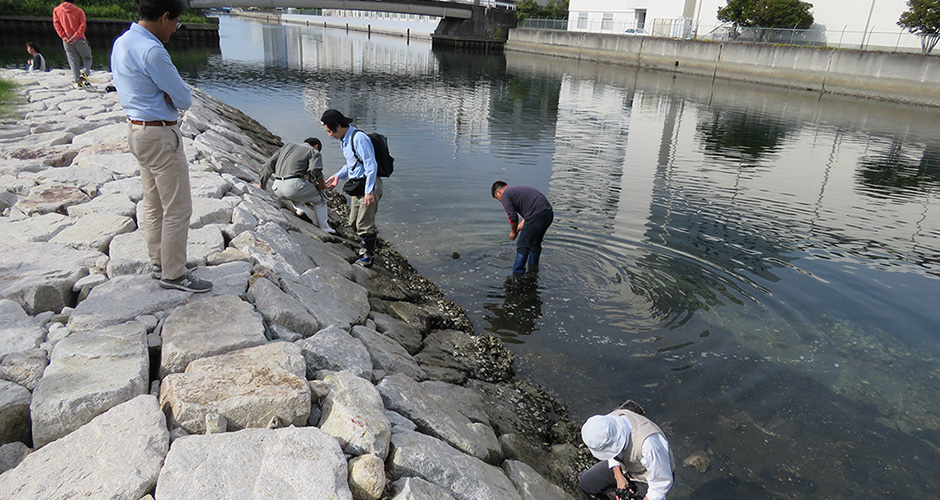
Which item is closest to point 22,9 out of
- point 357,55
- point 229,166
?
point 357,55

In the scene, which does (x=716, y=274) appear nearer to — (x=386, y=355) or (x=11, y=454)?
(x=386, y=355)

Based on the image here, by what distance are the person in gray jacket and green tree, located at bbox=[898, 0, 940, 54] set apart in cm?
4102

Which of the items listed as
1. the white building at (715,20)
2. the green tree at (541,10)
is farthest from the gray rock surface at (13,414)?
the green tree at (541,10)

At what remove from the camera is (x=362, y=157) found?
7.04 metres

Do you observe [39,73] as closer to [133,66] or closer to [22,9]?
[133,66]

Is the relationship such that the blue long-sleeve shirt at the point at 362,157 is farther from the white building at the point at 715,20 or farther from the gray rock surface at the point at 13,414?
the white building at the point at 715,20

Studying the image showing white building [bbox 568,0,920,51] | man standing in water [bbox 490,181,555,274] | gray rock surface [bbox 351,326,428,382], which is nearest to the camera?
gray rock surface [bbox 351,326,428,382]

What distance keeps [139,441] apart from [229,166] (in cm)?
711

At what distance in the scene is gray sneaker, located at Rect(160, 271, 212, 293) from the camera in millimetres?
4723

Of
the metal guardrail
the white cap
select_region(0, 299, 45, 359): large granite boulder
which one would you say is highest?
the metal guardrail

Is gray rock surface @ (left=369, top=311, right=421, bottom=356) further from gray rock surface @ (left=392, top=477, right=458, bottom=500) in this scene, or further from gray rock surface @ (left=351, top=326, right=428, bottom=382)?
gray rock surface @ (left=392, top=477, right=458, bottom=500)

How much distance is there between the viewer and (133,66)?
4129 millimetres

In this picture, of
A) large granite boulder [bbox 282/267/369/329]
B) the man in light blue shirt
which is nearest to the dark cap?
large granite boulder [bbox 282/267/369/329]

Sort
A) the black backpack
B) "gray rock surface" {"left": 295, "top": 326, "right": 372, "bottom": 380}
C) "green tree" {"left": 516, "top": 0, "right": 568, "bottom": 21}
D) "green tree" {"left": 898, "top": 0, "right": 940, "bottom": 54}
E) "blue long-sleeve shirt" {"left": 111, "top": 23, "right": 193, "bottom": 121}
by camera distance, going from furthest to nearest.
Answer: "green tree" {"left": 516, "top": 0, "right": 568, "bottom": 21} < "green tree" {"left": 898, "top": 0, "right": 940, "bottom": 54} < the black backpack < "gray rock surface" {"left": 295, "top": 326, "right": 372, "bottom": 380} < "blue long-sleeve shirt" {"left": 111, "top": 23, "right": 193, "bottom": 121}
